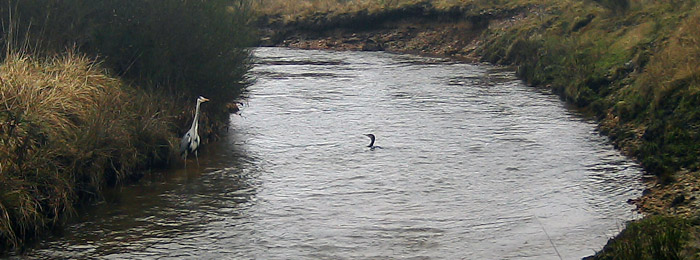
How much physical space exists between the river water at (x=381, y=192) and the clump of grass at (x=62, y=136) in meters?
0.38

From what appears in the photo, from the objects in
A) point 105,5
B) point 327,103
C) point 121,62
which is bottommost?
point 327,103

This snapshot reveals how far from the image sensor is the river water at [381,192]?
10.2m

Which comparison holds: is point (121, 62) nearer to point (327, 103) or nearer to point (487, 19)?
point (327, 103)

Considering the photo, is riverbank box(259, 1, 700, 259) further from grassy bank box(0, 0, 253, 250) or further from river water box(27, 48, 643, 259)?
grassy bank box(0, 0, 253, 250)

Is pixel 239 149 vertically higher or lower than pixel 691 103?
lower

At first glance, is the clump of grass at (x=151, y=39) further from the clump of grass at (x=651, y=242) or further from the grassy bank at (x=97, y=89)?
the clump of grass at (x=651, y=242)

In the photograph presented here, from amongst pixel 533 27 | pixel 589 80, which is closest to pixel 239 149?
pixel 589 80

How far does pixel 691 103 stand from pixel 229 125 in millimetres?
9060

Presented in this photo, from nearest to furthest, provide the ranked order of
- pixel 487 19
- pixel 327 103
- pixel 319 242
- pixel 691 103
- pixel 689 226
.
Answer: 1. pixel 689 226
2. pixel 319 242
3. pixel 691 103
4. pixel 327 103
5. pixel 487 19

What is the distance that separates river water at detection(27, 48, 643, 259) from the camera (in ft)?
33.6

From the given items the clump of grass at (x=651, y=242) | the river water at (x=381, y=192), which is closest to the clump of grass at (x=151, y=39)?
the river water at (x=381, y=192)

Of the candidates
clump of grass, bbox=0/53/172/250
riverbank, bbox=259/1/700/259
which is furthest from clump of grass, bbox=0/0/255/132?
riverbank, bbox=259/1/700/259

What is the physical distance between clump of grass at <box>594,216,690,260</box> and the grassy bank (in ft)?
19.8

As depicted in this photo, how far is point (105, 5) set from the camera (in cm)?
1552
